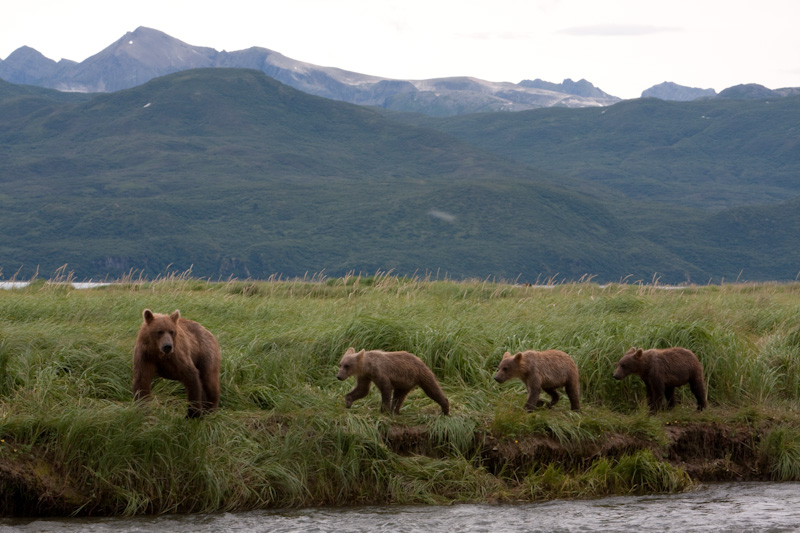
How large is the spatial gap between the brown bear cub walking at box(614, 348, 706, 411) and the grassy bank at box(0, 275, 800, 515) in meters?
0.39

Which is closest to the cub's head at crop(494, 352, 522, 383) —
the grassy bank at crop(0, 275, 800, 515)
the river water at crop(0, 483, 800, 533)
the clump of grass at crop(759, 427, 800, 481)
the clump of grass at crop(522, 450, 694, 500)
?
the grassy bank at crop(0, 275, 800, 515)

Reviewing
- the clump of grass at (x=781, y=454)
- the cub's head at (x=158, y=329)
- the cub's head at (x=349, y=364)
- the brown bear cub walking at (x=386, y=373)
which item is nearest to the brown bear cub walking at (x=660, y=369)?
the clump of grass at (x=781, y=454)

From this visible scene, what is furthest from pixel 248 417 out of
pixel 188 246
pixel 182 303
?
pixel 188 246

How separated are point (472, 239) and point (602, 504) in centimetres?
17915

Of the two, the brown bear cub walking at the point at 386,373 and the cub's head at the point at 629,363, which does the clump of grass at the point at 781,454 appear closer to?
the cub's head at the point at 629,363

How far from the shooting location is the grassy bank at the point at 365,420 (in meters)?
9.38

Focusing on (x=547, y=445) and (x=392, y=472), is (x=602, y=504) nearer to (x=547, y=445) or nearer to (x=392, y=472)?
(x=547, y=445)

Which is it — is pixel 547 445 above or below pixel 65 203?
above

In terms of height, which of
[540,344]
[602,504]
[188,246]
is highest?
[540,344]

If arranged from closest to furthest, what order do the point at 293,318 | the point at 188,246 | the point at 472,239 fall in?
the point at 293,318, the point at 188,246, the point at 472,239

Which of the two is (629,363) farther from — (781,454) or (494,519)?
(494,519)

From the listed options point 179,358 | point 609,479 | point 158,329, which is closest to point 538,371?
point 609,479

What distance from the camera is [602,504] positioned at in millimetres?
9742

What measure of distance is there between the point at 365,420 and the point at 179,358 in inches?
85.0
